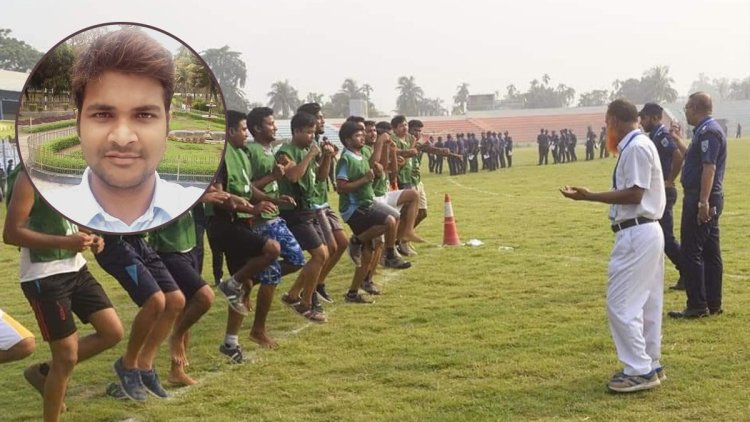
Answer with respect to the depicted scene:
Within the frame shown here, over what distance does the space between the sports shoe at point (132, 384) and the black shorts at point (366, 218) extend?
3.50 meters

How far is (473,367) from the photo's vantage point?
5.59m

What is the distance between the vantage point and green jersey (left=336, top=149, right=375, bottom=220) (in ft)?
26.6

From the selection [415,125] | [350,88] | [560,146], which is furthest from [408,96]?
[415,125]

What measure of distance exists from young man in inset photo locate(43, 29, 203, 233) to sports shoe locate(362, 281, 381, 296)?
6.24 metres

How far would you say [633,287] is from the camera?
497 cm

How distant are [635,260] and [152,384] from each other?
3.09 metres

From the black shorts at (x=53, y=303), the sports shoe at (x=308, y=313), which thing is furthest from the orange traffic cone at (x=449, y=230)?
the black shorts at (x=53, y=303)

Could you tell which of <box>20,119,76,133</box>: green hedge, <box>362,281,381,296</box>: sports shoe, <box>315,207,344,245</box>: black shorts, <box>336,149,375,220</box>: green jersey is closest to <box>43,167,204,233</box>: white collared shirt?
<box>20,119,76,133</box>: green hedge

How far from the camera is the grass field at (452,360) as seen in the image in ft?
15.7

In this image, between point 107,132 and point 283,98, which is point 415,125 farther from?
point 283,98

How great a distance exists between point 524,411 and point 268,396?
1.58 metres

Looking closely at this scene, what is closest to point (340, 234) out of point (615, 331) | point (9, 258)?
point (615, 331)

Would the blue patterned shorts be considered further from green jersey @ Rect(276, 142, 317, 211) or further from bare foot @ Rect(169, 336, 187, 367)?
bare foot @ Rect(169, 336, 187, 367)

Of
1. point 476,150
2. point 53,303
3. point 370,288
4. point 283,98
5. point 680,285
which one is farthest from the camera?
point 283,98
